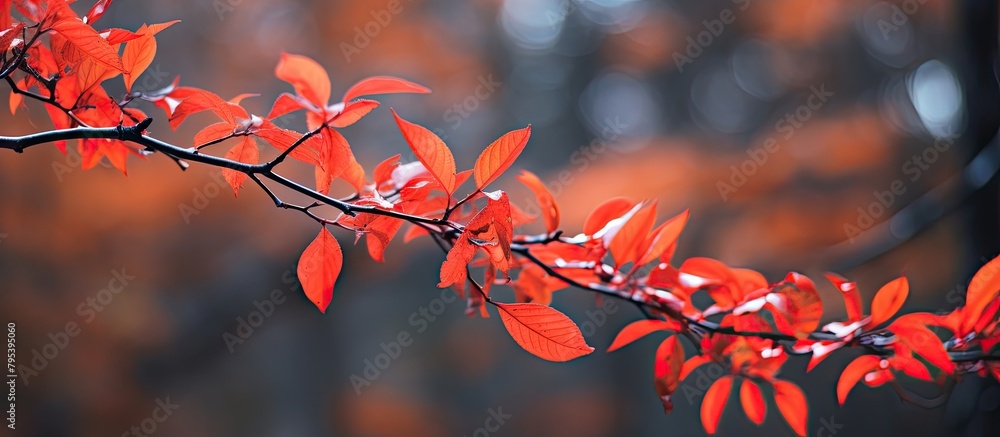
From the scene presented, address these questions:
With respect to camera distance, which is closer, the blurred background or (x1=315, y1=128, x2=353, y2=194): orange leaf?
(x1=315, y1=128, x2=353, y2=194): orange leaf

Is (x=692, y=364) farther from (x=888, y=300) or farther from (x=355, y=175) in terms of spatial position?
(x=355, y=175)

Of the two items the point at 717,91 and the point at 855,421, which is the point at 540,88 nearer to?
the point at 717,91

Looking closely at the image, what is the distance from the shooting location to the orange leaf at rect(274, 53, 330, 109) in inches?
9.6

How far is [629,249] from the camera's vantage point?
12.4 inches

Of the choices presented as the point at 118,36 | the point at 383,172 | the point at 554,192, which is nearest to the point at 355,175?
the point at 383,172

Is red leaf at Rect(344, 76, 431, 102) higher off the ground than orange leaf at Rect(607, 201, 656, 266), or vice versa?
red leaf at Rect(344, 76, 431, 102)

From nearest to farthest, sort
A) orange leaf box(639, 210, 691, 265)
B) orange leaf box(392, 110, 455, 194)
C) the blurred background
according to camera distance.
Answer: orange leaf box(392, 110, 455, 194)
orange leaf box(639, 210, 691, 265)
the blurred background

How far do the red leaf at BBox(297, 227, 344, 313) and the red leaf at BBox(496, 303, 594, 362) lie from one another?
78 millimetres

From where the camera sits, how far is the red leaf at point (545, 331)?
231 millimetres

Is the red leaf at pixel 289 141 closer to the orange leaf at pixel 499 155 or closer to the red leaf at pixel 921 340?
the orange leaf at pixel 499 155

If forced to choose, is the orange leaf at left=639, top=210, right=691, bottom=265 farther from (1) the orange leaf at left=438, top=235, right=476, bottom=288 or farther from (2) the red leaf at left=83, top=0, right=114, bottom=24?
(2) the red leaf at left=83, top=0, right=114, bottom=24

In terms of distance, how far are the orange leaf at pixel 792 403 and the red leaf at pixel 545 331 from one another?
0.57 feet

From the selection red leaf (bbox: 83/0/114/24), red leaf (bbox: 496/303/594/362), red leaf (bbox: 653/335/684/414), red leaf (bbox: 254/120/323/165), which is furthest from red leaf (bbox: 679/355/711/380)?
red leaf (bbox: 83/0/114/24)

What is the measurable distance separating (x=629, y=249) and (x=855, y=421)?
4.24 feet
